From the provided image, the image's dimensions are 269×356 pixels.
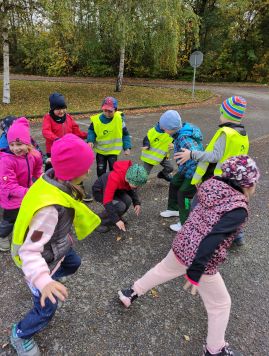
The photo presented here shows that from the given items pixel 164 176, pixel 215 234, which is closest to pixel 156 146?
pixel 164 176

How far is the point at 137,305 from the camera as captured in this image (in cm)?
282

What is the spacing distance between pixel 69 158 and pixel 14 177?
1477 millimetres

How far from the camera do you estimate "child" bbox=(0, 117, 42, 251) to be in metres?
3.04

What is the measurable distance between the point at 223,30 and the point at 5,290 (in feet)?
88.9

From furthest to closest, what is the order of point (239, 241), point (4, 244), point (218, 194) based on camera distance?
point (239, 241)
point (4, 244)
point (218, 194)

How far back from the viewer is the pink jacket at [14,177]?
10.2 ft

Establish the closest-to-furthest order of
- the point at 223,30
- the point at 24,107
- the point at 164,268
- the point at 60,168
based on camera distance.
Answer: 1. the point at 60,168
2. the point at 164,268
3. the point at 24,107
4. the point at 223,30

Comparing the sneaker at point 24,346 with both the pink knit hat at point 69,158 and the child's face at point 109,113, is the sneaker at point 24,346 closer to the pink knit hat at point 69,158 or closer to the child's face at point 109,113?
the pink knit hat at point 69,158

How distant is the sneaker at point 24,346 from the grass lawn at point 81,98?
28.7ft

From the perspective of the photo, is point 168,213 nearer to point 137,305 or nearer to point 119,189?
point 119,189

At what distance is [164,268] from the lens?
2.50 m

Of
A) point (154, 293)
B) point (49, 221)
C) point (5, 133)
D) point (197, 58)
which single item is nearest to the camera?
point (49, 221)

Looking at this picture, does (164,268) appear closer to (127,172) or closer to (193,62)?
(127,172)

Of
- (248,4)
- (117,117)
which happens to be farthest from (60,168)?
(248,4)
